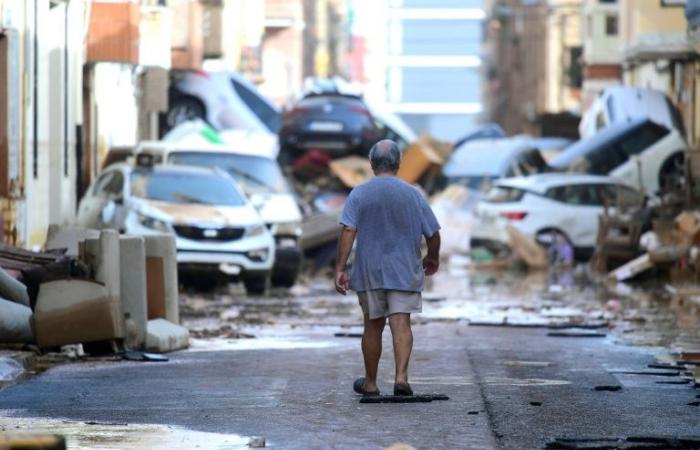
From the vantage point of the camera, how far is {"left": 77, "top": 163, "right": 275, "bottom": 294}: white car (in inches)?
997

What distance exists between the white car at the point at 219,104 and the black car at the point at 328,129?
764 mm

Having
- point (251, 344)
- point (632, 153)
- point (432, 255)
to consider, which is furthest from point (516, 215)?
point (432, 255)

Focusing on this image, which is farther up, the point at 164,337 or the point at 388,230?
the point at 388,230

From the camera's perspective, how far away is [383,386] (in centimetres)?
1309

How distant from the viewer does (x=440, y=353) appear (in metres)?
16.0

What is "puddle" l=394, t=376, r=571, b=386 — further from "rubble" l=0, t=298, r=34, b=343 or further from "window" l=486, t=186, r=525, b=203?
"window" l=486, t=186, r=525, b=203

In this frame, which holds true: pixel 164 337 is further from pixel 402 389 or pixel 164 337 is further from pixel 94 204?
pixel 94 204

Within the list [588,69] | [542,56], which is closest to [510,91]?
[542,56]

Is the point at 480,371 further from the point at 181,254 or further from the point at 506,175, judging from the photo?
the point at 506,175

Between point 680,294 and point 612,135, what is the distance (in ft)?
51.9

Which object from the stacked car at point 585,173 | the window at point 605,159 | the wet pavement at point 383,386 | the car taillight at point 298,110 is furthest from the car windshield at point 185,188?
the car taillight at point 298,110

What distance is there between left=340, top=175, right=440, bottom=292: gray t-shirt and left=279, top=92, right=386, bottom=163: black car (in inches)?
1222

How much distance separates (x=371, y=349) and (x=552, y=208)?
938 inches

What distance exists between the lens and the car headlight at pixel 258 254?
84.8ft
